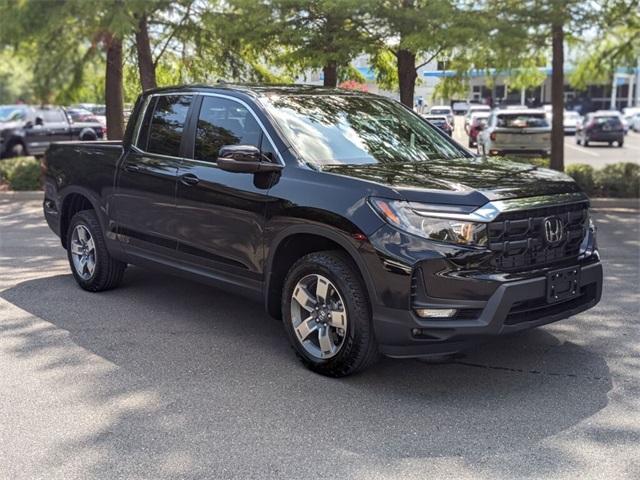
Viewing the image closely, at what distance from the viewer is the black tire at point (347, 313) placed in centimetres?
435

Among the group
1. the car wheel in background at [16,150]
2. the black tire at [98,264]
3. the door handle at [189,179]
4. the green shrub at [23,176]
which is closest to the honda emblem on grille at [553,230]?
the door handle at [189,179]

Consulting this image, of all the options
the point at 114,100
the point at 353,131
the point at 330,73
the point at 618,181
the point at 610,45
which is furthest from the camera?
the point at 114,100

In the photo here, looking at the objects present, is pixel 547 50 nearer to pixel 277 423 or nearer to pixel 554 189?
pixel 554 189

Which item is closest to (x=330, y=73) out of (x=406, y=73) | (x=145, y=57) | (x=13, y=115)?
(x=406, y=73)

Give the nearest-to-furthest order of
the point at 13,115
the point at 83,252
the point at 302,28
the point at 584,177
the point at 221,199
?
1. the point at 221,199
2. the point at 83,252
3. the point at 302,28
4. the point at 584,177
5. the point at 13,115

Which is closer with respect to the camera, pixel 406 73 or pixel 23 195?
pixel 406 73

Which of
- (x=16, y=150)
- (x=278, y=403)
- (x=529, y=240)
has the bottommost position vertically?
(x=278, y=403)

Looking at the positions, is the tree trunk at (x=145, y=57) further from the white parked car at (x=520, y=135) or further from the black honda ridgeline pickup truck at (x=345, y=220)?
the white parked car at (x=520, y=135)

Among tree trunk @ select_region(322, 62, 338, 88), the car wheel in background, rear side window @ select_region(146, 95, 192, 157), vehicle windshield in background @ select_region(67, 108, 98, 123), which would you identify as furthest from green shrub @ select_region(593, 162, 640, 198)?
vehicle windshield in background @ select_region(67, 108, 98, 123)

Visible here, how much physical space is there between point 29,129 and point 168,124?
17041 mm

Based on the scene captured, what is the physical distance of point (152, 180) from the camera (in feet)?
19.3

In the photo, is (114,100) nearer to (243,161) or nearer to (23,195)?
(23,195)

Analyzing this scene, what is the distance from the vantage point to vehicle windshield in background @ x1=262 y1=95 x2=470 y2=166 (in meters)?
5.02

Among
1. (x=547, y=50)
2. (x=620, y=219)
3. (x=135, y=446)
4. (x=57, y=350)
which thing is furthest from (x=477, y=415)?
(x=547, y=50)
